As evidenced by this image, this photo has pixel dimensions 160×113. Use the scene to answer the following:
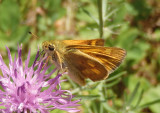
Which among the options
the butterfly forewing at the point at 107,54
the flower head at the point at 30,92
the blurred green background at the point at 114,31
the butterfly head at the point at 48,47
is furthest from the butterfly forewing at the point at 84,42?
the blurred green background at the point at 114,31

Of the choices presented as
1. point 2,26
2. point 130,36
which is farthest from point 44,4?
point 130,36

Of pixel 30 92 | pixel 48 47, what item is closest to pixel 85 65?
pixel 48 47

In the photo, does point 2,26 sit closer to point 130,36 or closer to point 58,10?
point 58,10

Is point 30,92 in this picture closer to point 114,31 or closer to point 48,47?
point 48,47

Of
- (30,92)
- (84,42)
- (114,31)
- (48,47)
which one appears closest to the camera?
(30,92)

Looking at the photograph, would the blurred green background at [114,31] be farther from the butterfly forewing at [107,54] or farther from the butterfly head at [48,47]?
the butterfly head at [48,47]

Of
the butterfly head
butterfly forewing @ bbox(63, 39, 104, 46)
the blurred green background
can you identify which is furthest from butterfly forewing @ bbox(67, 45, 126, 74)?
the blurred green background
